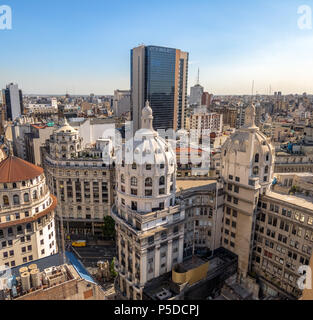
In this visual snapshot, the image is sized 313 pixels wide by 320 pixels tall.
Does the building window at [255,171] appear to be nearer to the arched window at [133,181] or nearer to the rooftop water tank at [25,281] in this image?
the arched window at [133,181]

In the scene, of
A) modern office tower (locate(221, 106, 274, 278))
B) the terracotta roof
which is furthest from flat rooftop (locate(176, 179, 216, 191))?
the terracotta roof

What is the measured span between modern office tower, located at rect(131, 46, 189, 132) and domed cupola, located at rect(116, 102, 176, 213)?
125531 mm

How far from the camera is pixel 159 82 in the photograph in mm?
180375

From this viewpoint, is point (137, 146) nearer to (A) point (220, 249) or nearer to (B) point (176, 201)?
(B) point (176, 201)

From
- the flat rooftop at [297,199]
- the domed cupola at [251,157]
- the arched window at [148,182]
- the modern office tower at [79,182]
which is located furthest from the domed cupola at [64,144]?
the flat rooftop at [297,199]

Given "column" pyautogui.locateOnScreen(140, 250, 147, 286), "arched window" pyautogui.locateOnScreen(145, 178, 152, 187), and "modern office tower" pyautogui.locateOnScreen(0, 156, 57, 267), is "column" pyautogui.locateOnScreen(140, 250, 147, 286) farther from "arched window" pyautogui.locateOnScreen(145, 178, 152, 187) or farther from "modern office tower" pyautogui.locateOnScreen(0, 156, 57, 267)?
"modern office tower" pyautogui.locateOnScreen(0, 156, 57, 267)

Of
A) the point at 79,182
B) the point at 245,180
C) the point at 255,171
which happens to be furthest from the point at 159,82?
the point at 245,180

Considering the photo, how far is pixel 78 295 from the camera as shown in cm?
3556

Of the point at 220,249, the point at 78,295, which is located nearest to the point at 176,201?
the point at 220,249

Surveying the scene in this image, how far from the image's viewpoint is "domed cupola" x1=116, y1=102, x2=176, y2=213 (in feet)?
172

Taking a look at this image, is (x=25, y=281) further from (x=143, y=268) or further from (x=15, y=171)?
(x=15, y=171)

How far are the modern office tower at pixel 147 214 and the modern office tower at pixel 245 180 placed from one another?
47.7ft

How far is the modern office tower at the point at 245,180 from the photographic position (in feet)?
195

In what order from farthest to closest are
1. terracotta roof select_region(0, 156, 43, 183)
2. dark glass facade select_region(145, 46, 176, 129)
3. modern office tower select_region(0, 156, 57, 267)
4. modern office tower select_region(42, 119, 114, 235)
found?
dark glass facade select_region(145, 46, 176, 129)
modern office tower select_region(42, 119, 114, 235)
terracotta roof select_region(0, 156, 43, 183)
modern office tower select_region(0, 156, 57, 267)
